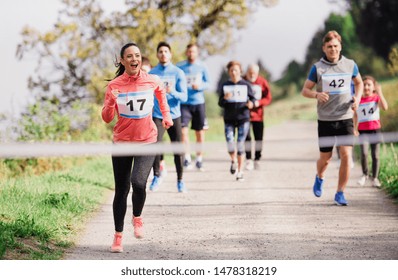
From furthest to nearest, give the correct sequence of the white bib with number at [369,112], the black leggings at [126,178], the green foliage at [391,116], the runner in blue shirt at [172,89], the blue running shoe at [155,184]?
the green foliage at [391,116], the white bib with number at [369,112], the blue running shoe at [155,184], the runner in blue shirt at [172,89], the black leggings at [126,178]

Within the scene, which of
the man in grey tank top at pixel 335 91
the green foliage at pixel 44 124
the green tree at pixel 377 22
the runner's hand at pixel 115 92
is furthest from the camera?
the green tree at pixel 377 22

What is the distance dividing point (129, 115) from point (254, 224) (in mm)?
1758

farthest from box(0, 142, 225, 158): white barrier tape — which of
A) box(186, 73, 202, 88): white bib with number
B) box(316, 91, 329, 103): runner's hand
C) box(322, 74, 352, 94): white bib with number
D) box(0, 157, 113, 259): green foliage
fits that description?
box(322, 74, 352, 94): white bib with number

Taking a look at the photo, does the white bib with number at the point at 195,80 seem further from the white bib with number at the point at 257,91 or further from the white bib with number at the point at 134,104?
the white bib with number at the point at 134,104

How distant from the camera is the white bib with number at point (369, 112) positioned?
8.04 meters

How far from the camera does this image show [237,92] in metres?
8.56

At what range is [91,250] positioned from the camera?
5.03 m

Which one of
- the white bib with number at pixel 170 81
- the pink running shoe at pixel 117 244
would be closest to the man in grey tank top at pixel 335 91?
the white bib with number at pixel 170 81

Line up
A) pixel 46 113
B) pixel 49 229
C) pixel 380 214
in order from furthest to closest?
pixel 46 113, pixel 380 214, pixel 49 229

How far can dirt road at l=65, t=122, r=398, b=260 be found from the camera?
4953 mm

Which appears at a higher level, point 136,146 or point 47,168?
point 136,146
